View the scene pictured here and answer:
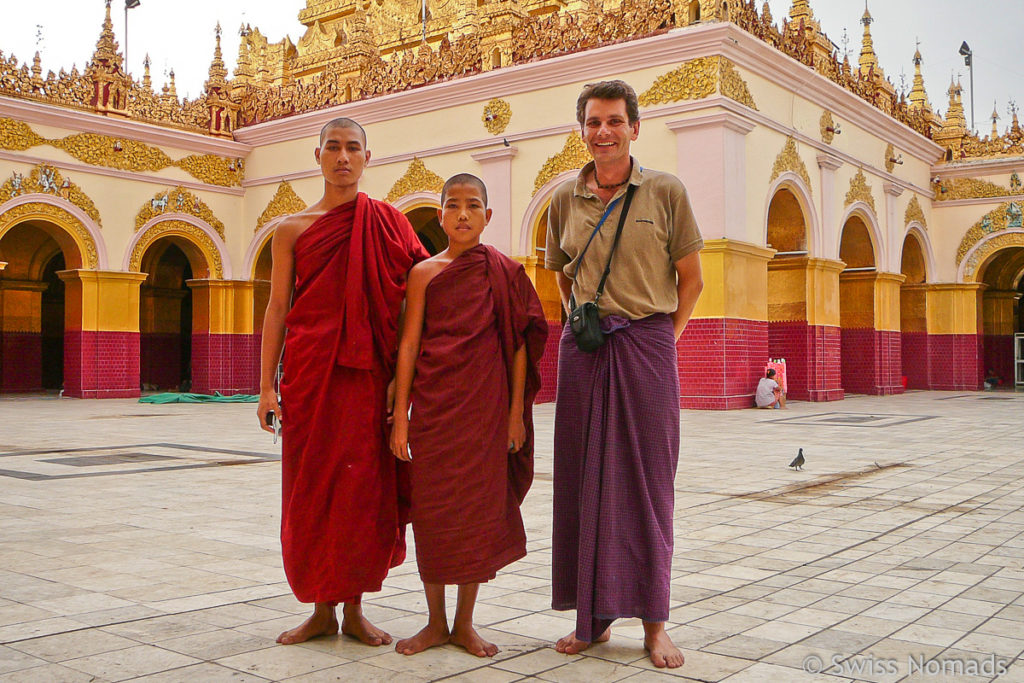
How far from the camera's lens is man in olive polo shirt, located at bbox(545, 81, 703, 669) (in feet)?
9.07

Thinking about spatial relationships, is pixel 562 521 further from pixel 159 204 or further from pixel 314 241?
pixel 159 204

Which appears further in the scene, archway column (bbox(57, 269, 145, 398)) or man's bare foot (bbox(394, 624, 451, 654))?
archway column (bbox(57, 269, 145, 398))

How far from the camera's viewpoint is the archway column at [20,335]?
1862 centimetres

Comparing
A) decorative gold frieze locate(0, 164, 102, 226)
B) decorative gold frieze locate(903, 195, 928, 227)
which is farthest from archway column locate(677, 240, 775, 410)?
decorative gold frieze locate(0, 164, 102, 226)

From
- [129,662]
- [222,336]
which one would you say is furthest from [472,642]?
[222,336]

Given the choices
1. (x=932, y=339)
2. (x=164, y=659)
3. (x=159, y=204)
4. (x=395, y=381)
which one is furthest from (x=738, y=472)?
(x=932, y=339)

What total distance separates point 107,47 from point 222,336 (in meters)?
5.62

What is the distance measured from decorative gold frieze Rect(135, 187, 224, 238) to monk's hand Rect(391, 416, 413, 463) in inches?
620

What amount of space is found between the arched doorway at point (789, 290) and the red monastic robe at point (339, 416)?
506 inches

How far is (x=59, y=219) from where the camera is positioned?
16.1m

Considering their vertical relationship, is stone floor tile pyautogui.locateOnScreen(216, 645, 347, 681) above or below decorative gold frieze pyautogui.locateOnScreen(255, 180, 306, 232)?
below

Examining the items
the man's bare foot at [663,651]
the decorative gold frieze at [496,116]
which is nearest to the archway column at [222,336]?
the decorative gold frieze at [496,116]

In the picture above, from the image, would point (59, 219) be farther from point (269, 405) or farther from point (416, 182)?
point (269, 405)

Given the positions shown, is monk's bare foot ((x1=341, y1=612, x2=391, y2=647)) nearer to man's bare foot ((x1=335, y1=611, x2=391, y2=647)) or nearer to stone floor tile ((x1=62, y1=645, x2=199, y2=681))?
man's bare foot ((x1=335, y1=611, x2=391, y2=647))
